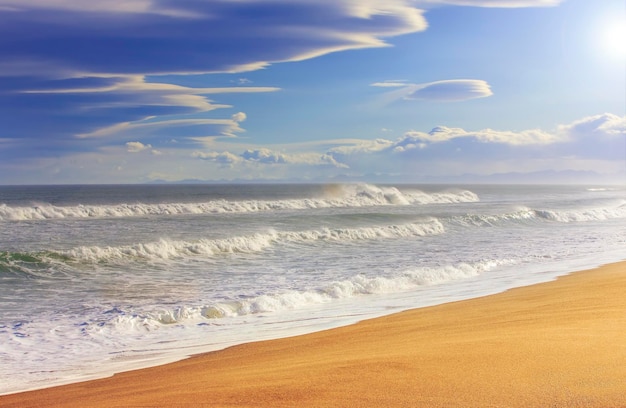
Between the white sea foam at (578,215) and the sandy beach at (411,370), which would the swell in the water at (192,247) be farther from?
the white sea foam at (578,215)

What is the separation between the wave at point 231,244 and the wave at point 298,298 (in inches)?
323

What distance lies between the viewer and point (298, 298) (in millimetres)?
10680

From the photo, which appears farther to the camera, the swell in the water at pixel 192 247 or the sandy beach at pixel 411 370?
the swell in the water at pixel 192 247

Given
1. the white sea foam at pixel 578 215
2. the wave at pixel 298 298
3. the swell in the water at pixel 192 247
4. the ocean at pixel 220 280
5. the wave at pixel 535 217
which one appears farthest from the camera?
the white sea foam at pixel 578 215

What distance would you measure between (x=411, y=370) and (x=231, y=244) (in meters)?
16.6

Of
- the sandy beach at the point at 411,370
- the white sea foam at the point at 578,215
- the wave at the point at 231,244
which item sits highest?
the wave at the point at 231,244

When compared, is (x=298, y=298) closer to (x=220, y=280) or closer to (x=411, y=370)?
(x=220, y=280)

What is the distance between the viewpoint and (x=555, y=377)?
411 cm

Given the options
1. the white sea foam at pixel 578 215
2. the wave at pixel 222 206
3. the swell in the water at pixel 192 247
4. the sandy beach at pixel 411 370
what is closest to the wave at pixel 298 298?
the sandy beach at pixel 411 370

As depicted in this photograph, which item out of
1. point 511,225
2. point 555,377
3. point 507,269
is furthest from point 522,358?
point 511,225

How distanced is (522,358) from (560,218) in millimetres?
35111

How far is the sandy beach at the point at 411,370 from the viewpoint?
3.93 metres

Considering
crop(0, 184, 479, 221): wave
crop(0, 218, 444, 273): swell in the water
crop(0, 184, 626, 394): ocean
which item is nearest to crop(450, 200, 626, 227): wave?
crop(0, 184, 626, 394): ocean

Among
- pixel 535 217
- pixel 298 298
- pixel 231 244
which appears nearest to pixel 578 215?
pixel 535 217
